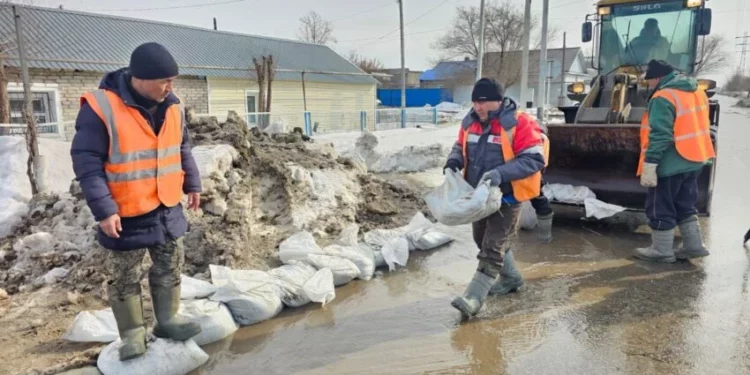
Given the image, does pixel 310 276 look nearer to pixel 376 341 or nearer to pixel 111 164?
pixel 376 341

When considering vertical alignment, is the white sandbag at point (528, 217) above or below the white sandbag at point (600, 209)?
below

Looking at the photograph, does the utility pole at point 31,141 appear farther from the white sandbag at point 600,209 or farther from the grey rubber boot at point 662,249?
the grey rubber boot at point 662,249

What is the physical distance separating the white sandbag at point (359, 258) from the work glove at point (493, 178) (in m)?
1.40

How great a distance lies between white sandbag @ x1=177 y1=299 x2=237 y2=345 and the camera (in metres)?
3.27

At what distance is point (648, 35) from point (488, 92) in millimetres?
5514

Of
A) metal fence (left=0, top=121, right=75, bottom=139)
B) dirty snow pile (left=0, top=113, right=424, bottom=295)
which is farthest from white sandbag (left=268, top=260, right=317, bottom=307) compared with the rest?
metal fence (left=0, top=121, right=75, bottom=139)

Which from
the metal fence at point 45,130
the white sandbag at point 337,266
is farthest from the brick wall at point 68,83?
the white sandbag at point 337,266

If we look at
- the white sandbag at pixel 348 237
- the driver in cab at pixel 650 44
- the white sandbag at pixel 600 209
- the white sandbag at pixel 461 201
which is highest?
the driver in cab at pixel 650 44

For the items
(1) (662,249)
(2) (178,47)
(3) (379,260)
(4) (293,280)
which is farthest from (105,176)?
(2) (178,47)

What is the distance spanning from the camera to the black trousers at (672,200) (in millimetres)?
4543

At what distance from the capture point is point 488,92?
347cm

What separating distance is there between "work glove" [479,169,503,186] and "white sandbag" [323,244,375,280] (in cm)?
140

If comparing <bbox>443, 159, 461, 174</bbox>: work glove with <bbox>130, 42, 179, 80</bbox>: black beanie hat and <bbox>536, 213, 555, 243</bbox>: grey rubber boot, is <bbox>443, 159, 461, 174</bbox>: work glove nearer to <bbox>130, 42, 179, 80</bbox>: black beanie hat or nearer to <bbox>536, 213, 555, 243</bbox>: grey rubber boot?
<bbox>536, 213, 555, 243</bbox>: grey rubber boot

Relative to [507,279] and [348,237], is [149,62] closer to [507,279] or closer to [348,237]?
[348,237]
